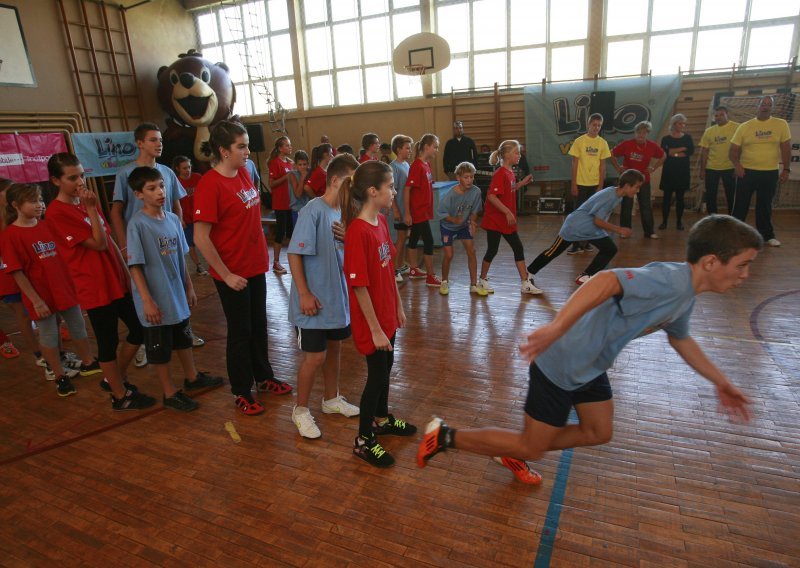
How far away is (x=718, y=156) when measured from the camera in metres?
6.78

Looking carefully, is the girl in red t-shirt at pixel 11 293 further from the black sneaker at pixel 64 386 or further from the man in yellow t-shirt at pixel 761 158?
the man in yellow t-shirt at pixel 761 158

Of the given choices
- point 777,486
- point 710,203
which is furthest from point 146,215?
point 710,203

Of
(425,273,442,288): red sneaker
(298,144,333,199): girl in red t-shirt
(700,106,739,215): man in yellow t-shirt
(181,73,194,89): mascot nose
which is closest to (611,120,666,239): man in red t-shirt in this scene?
(700,106,739,215): man in yellow t-shirt

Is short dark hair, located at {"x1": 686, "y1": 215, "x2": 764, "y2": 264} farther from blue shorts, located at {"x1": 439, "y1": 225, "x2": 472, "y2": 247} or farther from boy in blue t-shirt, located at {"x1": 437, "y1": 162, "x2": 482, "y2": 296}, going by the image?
blue shorts, located at {"x1": 439, "y1": 225, "x2": 472, "y2": 247}

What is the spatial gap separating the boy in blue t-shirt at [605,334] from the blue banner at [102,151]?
906 centimetres

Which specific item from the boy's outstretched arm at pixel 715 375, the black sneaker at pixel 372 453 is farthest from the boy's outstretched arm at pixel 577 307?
the black sneaker at pixel 372 453

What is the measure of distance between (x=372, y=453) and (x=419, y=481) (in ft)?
0.89

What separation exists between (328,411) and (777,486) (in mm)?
2214

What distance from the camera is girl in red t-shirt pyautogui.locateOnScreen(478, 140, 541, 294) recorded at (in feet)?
14.9

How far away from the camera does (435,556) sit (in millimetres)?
1828

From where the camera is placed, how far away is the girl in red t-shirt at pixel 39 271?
3.17 meters

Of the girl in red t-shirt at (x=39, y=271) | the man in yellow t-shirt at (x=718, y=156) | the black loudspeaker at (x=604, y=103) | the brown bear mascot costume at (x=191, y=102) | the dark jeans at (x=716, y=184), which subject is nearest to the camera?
the girl in red t-shirt at (x=39, y=271)

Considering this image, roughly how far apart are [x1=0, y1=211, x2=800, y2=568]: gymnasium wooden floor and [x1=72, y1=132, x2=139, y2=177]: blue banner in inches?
267

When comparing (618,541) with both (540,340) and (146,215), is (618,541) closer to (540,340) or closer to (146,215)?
(540,340)
